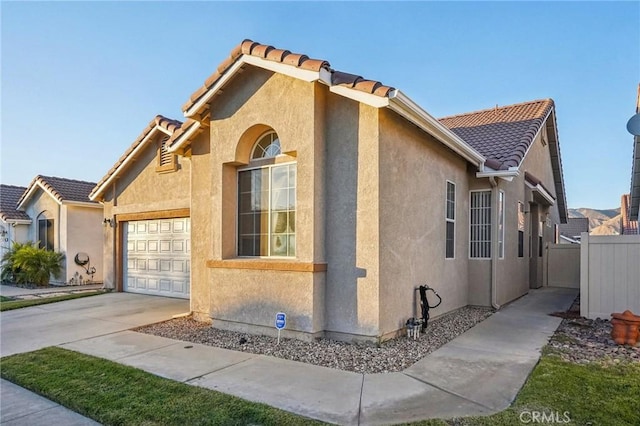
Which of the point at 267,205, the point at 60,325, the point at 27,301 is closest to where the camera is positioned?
the point at 267,205

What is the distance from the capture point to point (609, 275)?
9156mm

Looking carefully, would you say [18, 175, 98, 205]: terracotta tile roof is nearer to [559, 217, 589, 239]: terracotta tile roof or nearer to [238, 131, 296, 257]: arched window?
[238, 131, 296, 257]: arched window

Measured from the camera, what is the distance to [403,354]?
258 inches

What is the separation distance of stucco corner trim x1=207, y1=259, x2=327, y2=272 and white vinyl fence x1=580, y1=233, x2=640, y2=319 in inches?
258

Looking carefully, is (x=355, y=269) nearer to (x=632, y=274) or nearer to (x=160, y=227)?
(x=632, y=274)

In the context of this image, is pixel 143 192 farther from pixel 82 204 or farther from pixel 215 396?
→ pixel 215 396

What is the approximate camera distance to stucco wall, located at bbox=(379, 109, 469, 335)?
7195 millimetres

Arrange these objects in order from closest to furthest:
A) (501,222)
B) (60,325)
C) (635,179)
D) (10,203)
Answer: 1. (60,325)
2. (501,222)
3. (635,179)
4. (10,203)

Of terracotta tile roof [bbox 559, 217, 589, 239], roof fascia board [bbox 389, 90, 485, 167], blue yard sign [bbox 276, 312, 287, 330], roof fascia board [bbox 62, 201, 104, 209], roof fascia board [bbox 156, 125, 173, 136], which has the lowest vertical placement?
blue yard sign [bbox 276, 312, 287, 330]

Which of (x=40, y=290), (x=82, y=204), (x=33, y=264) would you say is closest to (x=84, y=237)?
→ (x=82, y=204)

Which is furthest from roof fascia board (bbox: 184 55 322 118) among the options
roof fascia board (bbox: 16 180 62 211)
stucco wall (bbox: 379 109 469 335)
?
roof fascia board (bbox: 16 180 62 211)

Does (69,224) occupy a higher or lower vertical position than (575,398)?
higher

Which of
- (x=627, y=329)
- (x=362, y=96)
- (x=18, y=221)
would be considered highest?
(x=362, y=96)

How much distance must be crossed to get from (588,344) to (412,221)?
382cm
